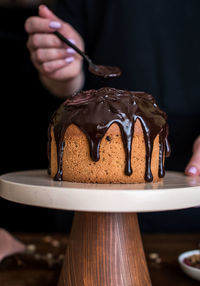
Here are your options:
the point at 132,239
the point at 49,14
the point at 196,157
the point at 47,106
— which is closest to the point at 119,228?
the point at 132,239

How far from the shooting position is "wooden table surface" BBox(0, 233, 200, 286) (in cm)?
104

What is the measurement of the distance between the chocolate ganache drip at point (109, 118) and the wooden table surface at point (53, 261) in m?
0.31

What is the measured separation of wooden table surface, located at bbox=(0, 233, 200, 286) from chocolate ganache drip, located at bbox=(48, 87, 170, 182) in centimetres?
31

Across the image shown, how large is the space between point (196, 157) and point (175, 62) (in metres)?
0.74

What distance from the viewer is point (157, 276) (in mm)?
1091

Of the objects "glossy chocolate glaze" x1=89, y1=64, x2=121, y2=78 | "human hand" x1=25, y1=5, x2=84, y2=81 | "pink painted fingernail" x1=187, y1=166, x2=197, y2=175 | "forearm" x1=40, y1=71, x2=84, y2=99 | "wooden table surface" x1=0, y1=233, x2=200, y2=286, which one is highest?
"human hand" x1=25, y1=5, x2=84, y2=81

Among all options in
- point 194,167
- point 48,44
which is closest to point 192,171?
point 194,167

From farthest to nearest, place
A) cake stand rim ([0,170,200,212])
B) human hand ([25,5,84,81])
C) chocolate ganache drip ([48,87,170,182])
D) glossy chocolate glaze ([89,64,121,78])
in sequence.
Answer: human hand ([25,5,84,81]) < glossy chocolate glaze ([89,64,121,78]) < chocolate ganache drip ([48,87,170,182]) < cake stand rim ([0,170,200,212])

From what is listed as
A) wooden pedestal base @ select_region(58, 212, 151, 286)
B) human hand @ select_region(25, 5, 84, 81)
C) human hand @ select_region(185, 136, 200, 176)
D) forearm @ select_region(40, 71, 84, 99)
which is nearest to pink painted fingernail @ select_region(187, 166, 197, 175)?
human hand @ select_region(185, 136, 200, 176)

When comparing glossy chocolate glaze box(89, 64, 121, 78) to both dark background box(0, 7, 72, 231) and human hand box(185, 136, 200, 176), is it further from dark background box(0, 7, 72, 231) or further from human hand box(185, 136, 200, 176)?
dark background box(0, 7, 72, 231)

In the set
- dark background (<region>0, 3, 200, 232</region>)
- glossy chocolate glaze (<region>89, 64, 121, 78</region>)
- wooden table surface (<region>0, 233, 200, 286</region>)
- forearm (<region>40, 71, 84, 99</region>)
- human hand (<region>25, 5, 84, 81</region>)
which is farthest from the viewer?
dark background (<region>0, 3, 200, 232</region>)

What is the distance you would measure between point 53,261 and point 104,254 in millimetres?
338

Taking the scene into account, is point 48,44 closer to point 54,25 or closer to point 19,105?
point 54,25

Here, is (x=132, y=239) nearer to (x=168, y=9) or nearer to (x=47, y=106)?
(x=168, y=9)
